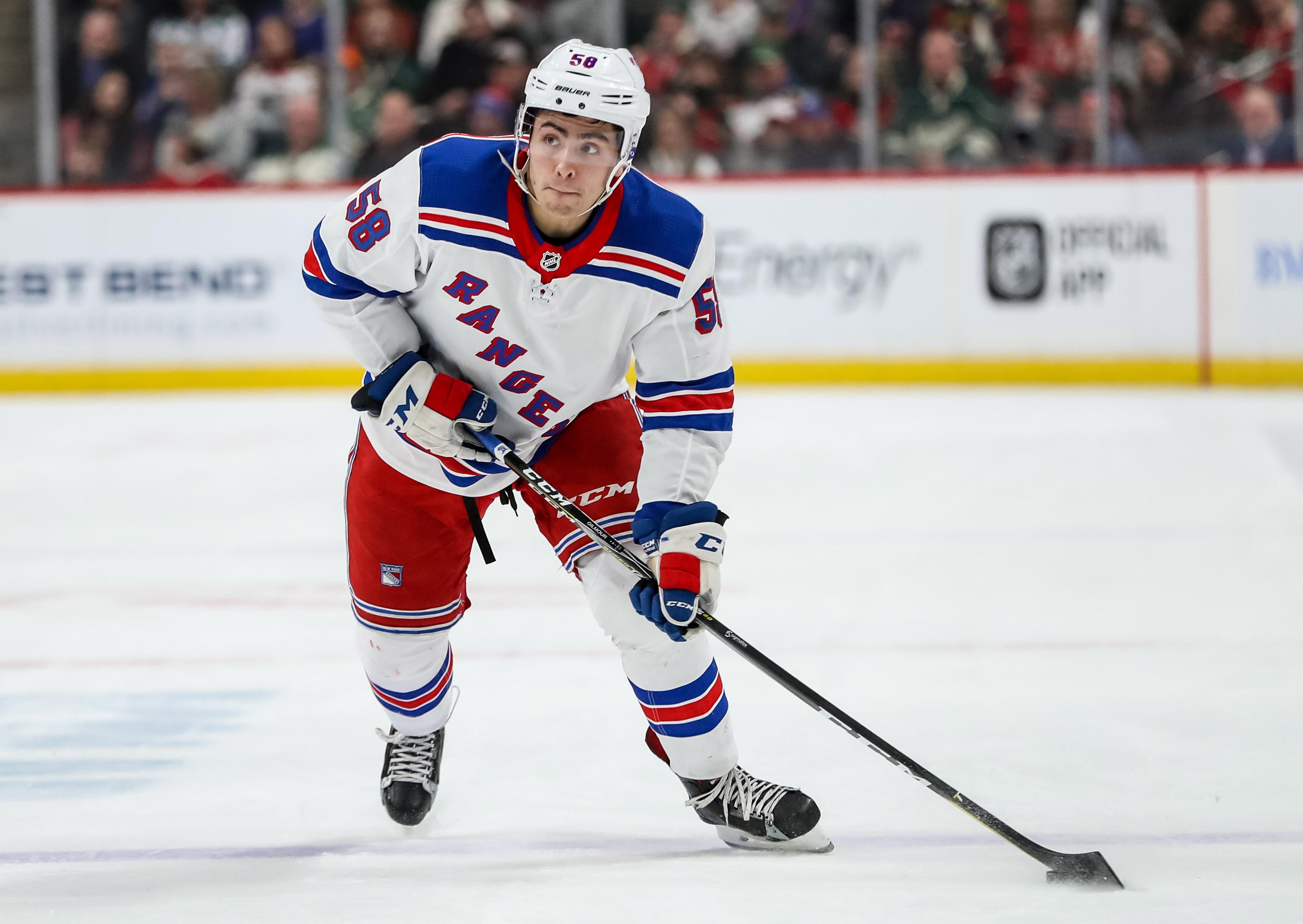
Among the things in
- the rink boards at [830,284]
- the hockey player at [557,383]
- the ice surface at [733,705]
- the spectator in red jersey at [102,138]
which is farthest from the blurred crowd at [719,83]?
the hockey player at [557,383]

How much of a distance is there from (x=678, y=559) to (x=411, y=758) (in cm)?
64

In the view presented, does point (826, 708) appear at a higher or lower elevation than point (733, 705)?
higher

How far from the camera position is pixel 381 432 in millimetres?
2438

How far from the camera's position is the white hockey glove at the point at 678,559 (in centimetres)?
219

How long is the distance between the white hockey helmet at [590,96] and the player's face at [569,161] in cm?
1

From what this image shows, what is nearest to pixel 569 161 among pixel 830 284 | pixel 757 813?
pixel 757 813

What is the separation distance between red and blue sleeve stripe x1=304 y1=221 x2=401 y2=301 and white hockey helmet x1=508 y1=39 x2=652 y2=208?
29 centimetres

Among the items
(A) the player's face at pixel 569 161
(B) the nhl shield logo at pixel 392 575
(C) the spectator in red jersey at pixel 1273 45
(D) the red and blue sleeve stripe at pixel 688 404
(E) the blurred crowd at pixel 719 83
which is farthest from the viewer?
(E) the blurred crowd at pixel 719 83

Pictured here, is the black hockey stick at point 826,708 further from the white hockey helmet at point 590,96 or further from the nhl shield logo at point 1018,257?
the nhl shield logo at point 1018,257

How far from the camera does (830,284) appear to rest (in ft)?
24.9

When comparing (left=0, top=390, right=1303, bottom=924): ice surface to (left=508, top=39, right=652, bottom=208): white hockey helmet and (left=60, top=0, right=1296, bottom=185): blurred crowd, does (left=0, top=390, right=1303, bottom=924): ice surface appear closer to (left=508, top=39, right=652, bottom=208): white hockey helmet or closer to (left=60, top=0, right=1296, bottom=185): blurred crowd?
(left=508, top=39, right=652, bottom=208): white hockey helmet

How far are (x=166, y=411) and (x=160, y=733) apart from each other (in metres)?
4.43

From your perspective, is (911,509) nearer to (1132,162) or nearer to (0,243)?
(1132,162)

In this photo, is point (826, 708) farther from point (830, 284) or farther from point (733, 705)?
point (830, 284)
